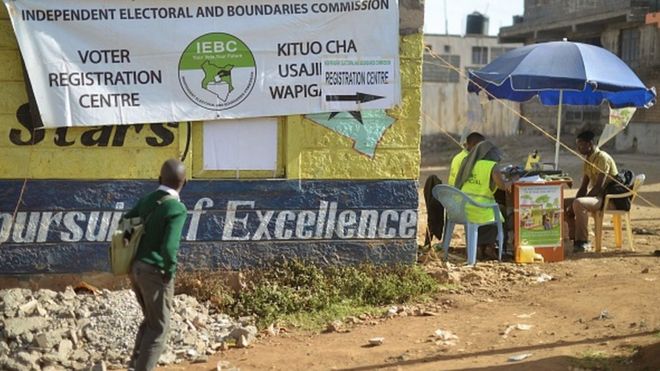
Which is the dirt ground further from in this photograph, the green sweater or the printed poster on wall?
the green sweater

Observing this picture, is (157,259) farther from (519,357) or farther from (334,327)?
(519,357)

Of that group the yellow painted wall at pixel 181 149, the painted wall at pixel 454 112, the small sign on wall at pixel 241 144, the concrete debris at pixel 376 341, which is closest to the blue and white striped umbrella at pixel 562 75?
the yellow painted wall at pixel 181 149

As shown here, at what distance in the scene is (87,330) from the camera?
701cm

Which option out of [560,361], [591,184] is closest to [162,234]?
[560,361]

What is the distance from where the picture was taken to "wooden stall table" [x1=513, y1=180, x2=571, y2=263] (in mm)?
9906

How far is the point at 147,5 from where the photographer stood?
7801mm

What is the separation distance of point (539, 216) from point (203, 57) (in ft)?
13.6

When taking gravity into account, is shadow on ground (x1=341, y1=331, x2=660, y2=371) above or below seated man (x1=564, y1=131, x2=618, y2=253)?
below

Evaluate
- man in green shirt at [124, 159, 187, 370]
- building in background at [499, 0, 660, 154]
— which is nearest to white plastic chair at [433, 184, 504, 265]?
man in green shirt at [124, 159, 187, 370]

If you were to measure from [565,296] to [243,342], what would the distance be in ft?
9.64

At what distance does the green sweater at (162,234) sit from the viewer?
223 inches

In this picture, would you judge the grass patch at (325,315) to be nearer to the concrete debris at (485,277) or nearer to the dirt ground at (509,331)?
the dirt ground at (509,331)

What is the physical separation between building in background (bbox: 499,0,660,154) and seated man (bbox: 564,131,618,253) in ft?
46.0

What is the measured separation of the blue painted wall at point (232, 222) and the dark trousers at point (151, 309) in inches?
85.8
